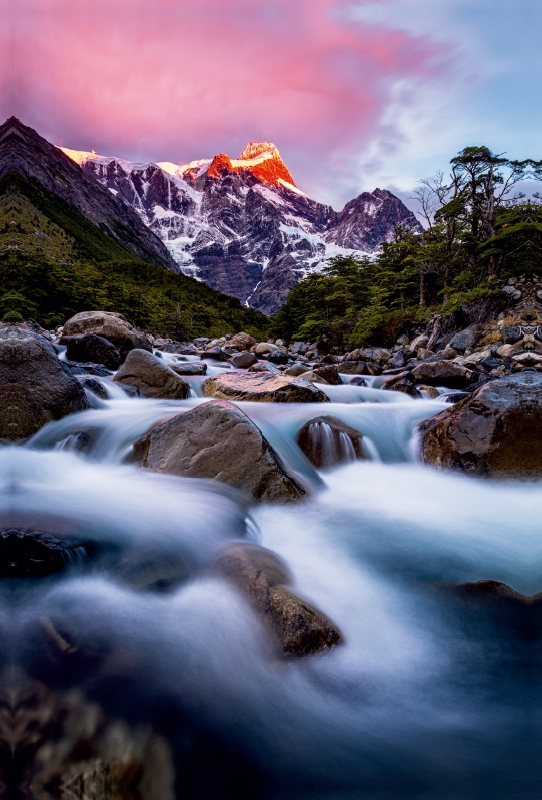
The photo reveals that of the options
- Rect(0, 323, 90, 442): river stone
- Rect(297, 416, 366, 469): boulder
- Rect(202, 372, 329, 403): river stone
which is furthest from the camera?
Rect(202, 372, 329, 403): river stone

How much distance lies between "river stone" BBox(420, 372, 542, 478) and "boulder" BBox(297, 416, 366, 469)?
1.25 metres

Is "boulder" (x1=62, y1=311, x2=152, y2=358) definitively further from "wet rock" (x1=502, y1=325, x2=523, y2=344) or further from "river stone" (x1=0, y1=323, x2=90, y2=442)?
"wet rock" (x1=502, y1=325, x2=523, y2=344)

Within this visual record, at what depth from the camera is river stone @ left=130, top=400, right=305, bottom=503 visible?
4.90 m

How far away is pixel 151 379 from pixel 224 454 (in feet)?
16.4

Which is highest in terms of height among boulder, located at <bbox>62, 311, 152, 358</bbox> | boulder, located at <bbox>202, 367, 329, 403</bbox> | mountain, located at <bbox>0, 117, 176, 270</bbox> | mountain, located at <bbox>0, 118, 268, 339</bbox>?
mountain, located at <bbox>0, 117, 176, 270</bbox>

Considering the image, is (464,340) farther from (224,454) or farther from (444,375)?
(224,454)

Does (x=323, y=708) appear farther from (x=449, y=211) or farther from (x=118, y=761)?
(x=449, y=211)

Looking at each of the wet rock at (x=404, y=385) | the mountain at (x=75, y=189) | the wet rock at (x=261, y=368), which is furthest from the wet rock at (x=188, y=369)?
the mountain at (x=75, y=189)

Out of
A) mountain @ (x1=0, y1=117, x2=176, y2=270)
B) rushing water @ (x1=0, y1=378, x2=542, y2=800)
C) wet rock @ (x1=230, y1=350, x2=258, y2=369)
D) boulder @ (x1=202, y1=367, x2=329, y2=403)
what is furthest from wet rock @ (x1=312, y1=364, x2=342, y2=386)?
mountain @ (x1=0, y1=117, x2=176, y2=270)

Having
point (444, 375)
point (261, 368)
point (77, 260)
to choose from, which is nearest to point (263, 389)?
point (261, 368)

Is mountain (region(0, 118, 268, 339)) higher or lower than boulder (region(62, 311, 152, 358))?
higher

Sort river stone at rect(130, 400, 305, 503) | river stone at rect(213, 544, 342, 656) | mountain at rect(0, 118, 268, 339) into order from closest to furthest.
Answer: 1. river stone at rect(213, 544, 342, 656)
2. river stone at rect(130, 400, 305, 503)
3. mountain at rect(0, 118, 268, 339)

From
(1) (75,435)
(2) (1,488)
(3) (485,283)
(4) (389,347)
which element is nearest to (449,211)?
(3) (485,283)

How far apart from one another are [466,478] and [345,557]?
2.49 meters
